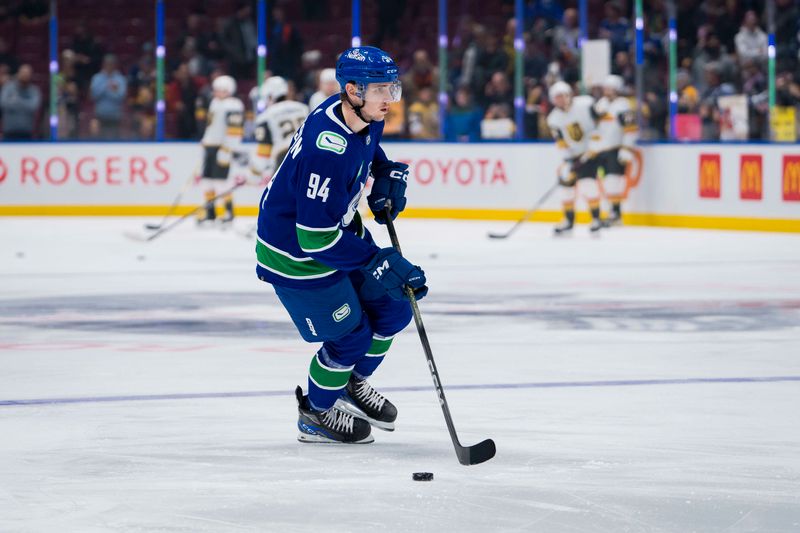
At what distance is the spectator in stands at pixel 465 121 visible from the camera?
15930 millimetres

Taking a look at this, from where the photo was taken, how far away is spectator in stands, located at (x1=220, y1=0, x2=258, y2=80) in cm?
1705

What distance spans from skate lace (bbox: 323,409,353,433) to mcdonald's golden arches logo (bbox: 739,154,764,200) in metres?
9.84

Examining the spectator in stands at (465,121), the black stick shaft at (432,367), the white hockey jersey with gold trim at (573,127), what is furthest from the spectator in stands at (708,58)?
the black stick shaft at (432,367)

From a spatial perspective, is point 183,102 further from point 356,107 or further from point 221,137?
point 356,107

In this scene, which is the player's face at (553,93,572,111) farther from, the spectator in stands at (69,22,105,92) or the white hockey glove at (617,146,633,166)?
the spectator in stands at (69,22,105,92)

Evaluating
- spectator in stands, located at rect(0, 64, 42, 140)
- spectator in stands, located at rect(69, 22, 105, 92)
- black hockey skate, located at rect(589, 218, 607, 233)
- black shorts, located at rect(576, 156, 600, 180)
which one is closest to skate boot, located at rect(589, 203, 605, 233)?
black hockey skate, located at rect(589, 218, 607, 233)

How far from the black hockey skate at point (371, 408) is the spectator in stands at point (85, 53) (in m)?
12.8

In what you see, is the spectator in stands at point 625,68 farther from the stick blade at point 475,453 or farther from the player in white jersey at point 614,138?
the stick blade at point 475,453

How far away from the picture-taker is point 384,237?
13461mm

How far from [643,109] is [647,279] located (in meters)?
5.53

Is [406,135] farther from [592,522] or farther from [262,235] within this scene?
[592,522]

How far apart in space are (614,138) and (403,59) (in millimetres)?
3494

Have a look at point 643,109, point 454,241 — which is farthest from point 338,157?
point 643,109

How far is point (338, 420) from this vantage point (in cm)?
459
